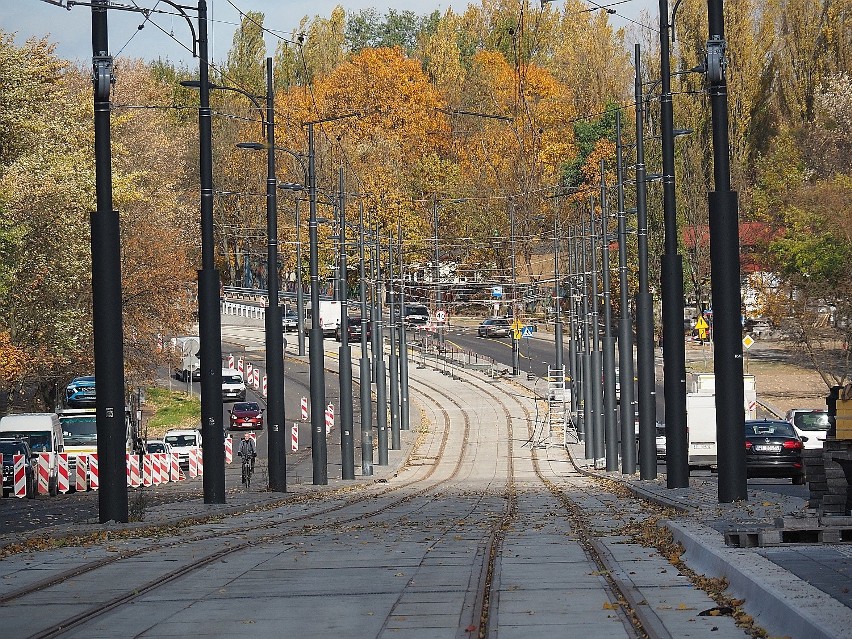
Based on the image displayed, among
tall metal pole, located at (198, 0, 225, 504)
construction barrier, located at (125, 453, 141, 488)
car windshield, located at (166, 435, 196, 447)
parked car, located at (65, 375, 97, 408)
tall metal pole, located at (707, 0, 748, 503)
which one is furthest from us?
parked car, located at (65, 375, 97, 408)

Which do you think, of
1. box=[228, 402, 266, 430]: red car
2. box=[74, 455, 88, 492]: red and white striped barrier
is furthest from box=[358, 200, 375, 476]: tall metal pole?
box=[228, 402, 266, 430]: red car

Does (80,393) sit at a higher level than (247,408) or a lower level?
higher

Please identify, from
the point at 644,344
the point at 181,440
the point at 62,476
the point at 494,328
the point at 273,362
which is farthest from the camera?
the point at 494,328

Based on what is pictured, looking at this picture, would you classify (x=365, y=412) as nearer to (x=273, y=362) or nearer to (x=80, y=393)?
(x=273, y=362)

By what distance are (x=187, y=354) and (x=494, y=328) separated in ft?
95.0

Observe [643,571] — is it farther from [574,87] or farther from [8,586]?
[574,87]

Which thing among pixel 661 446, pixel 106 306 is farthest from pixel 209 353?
pixel 661 446

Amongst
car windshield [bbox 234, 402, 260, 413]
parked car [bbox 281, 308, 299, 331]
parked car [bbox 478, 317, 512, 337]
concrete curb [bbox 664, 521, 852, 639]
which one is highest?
parked car [bbox 281, 308, 299, 331]

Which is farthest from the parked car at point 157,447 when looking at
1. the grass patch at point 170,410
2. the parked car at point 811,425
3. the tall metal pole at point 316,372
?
the parked car at point 811,425

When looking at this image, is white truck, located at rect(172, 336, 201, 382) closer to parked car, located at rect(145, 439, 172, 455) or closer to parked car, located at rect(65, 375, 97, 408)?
parked car, located at rect(65, 375, 97, 408)

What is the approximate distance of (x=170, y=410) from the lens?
7150 centimetres

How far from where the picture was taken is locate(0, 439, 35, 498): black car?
36812 mm

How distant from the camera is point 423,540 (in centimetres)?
1762

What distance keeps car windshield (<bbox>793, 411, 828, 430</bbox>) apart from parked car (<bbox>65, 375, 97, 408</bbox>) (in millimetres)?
29626
